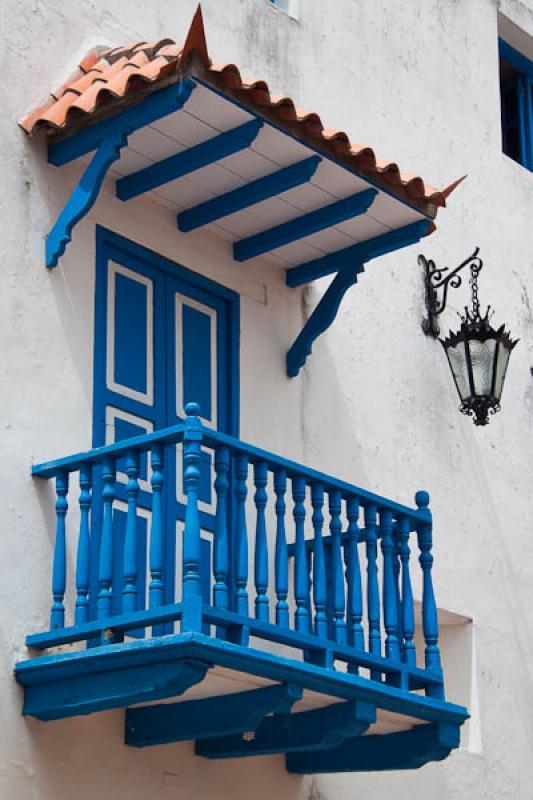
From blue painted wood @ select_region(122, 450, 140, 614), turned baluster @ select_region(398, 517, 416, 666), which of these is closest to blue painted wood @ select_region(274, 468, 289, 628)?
blue painted wood @ select_region(122, 450, 140, 614)

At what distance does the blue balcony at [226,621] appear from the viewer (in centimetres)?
697

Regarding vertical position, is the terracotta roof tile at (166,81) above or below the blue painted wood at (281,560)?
above

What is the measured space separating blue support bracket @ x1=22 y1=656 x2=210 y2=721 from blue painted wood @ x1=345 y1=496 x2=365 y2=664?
3.67 feet

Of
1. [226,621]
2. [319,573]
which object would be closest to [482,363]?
[319,573]

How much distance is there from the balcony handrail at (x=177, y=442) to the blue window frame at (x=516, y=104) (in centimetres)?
523

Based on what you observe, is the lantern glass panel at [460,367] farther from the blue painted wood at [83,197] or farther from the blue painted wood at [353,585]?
the blue painted wood at [83,197]

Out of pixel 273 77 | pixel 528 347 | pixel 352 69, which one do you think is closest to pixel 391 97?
pixel 352 69

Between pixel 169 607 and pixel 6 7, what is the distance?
315 cm

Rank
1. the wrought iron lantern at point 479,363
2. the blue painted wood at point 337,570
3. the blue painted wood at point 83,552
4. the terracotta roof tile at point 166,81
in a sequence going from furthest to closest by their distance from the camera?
the wrought iron lantern at point 479,363 < the blue painted wood at point 337,570 < the terracotta roof tile at point 166,81 < the blue painted wood at point 83,552

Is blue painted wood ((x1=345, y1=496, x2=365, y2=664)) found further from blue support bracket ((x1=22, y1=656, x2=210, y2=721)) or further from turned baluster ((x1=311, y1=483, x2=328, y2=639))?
blue support bracket ((x1=22, y1=656, x2=210, y2=721))

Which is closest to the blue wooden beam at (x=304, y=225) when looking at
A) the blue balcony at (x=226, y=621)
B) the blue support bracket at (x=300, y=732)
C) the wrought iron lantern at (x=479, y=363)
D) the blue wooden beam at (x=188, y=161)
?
the blue wooden beam at (x=188, y=161)

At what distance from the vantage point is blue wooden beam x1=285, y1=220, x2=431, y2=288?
28.9 ft

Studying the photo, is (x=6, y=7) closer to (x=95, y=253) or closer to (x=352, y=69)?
(x=95, y=253)

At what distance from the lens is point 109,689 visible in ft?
23.1
